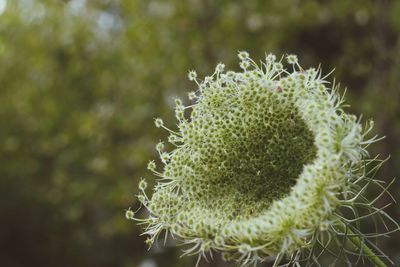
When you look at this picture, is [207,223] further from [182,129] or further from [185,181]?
[182,129]

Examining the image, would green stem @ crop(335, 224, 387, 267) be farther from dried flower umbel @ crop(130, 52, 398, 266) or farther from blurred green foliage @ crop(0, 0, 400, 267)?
blurred green foliage @ crop(0, 0, 400, 267)

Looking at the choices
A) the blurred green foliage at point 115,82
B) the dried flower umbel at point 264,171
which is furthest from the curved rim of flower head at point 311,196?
the blurred green foliage at point 115,82

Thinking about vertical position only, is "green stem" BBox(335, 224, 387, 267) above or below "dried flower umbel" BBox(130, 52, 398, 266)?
below

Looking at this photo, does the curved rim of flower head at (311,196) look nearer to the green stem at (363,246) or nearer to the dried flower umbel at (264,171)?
the dried flower umbel at (264,171)

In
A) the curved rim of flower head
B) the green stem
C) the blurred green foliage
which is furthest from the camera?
the blurred green foliage

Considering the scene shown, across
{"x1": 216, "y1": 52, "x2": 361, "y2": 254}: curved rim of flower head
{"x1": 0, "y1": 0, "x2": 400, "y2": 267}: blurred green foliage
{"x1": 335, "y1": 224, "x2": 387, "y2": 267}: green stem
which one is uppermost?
{"x1": 0, "y1": 0, "x2": 400, "y2": 267}: blurred green foliage

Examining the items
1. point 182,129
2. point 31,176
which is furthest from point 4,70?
point 182,129

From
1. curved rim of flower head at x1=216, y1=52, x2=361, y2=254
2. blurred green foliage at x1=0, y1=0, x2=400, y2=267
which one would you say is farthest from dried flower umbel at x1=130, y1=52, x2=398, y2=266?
blurred green foliage at x1=0, y1=0, x2=400, y2=267

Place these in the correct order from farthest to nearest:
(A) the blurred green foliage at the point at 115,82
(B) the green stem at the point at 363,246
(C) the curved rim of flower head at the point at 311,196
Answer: (A) the blurred green foliage at the point at 115,82 → (B) the green stem at the point at 363,246 → (C) the curved rim of flower head at the point at 311,196

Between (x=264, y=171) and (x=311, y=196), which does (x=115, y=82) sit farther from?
(x=311, y=196)

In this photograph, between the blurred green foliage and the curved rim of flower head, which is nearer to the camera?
the curved rim of flower head
